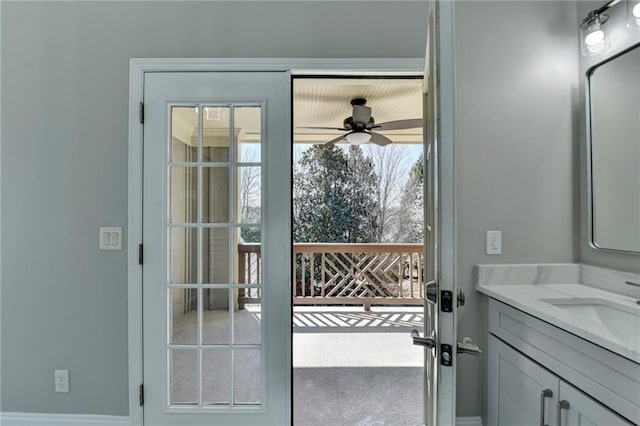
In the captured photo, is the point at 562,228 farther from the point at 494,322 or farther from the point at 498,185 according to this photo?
the point at 494,322

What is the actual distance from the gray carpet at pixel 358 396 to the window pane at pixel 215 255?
3.56ft

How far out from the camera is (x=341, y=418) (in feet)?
6.43

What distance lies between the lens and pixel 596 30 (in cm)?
145

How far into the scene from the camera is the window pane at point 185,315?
5.60ft

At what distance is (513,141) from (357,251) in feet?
9.70

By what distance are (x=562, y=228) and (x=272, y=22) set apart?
193cm

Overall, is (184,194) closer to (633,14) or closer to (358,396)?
(358,396)

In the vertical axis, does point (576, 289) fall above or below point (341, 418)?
above

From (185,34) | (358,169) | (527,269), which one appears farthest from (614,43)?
(358,169)

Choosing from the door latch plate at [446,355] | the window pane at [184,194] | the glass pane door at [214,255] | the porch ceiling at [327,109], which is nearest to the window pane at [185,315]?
the glass pane door at [214,255]

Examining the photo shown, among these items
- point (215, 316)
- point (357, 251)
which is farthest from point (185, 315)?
point (357, 251)

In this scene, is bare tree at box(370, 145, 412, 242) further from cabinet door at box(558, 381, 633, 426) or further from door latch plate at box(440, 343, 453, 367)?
door latch plate at box(440, 343, 453, 367)

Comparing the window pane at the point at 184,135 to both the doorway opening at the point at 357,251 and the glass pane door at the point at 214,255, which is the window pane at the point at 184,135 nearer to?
the glass pane door at the point at 214,255

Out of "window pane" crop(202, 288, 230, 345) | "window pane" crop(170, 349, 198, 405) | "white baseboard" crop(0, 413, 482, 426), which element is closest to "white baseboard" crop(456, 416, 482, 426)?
"white baseboard" crop(0, 413, 482, 426)
